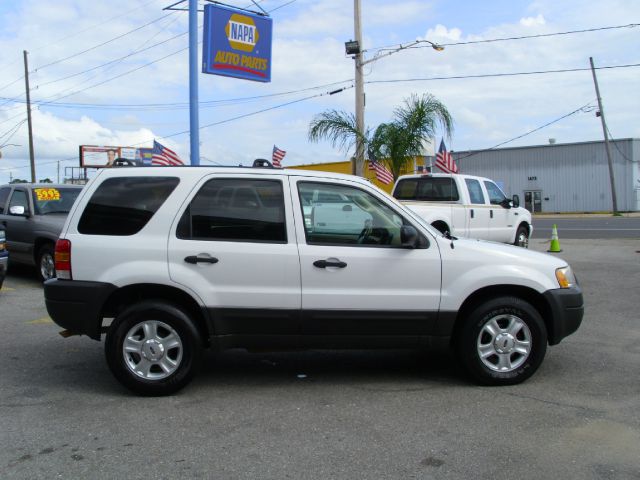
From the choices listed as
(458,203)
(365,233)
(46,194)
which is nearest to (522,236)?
(458,203)

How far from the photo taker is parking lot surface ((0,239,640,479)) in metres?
3.83

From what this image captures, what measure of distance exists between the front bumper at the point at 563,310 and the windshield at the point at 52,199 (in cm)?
900

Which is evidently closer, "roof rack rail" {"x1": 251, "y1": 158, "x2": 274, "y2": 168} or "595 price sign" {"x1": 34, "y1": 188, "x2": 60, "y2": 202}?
"roof rack rail" {"x1": 251, "y1": 158, "x2": 274, "y2": 168}

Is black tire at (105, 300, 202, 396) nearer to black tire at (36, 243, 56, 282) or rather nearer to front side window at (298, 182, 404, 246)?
front side window at (298, 182, 404, 246)

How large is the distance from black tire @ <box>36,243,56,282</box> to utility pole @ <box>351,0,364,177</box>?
31.8 ft

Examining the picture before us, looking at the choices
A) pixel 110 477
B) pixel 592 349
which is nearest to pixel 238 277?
pixel 110 477

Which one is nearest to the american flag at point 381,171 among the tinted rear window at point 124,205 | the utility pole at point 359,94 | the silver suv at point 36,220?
the utility pole at point 359,94

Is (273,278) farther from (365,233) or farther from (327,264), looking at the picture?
(365,233)

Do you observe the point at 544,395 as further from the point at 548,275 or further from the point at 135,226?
the point at 135,226

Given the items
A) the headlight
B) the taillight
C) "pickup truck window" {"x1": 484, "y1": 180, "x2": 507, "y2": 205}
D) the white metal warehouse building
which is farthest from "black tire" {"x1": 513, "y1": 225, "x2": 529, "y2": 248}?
the white metal warehouse building

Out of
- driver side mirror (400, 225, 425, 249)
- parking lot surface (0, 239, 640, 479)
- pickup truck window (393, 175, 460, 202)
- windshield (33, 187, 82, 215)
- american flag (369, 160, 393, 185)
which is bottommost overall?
parking lot surface (0, 239, 640, 479)

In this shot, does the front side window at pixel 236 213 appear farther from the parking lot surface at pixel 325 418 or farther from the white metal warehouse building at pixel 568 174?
the white metal warehouse building at pixel 568 174

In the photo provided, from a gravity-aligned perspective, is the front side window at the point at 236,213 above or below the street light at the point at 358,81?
below

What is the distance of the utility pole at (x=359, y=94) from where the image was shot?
18438 mm
